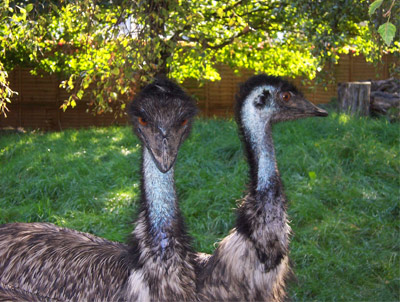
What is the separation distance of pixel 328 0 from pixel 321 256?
251cm

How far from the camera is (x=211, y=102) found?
14781mm

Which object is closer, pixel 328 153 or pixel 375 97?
pixel 328 153

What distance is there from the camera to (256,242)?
2973 mm

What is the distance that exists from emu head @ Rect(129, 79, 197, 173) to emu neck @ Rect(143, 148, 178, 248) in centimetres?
13

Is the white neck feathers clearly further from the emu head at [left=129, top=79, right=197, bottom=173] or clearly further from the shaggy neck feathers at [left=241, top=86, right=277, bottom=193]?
the shaggy neck feathers at [left=241, top=86, right=277, bottom=193]

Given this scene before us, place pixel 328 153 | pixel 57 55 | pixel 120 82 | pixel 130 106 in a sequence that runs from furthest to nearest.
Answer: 1. pixel 57 55
2. pixel 328 153
3. pixel 120 82
4. pixel 130 106


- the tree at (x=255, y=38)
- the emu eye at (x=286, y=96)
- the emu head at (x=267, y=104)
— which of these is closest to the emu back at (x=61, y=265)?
the emu head at (x=267, y=104)

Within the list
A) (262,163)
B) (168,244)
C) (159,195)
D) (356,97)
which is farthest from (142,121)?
(356,97)

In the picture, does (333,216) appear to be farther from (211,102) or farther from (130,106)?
(211,102)

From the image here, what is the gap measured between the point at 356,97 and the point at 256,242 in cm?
639

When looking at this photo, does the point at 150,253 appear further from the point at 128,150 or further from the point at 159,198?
the point at 128,150

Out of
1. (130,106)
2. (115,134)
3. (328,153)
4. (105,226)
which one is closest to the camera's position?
(130,106)

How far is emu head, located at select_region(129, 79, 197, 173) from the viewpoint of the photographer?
244 cm

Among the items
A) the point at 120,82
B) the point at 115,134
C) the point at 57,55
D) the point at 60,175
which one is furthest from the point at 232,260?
the point at 57,55
